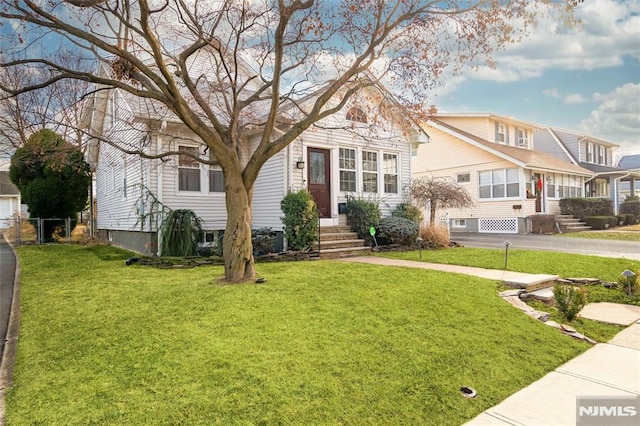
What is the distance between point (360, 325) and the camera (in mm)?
4434

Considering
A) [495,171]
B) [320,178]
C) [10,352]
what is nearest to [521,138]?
[495,171]

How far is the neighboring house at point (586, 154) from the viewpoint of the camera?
26203 mm

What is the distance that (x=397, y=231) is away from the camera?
12164 mm

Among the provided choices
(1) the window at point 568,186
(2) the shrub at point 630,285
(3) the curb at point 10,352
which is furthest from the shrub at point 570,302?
(1) the window at point 568,186

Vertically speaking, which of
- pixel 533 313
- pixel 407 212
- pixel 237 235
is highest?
pixel 407 212

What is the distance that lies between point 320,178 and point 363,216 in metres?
1.77

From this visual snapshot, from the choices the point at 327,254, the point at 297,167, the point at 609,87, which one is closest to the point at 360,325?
the point at 327,254

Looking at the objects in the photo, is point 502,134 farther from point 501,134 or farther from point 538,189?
point 538,189

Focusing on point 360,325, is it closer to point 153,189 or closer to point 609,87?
point 153,189

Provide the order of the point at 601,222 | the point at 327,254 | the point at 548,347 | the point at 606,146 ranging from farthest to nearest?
the point at 606,146 < the point at 601,222 < the point at 327,254 < the point at 548,347

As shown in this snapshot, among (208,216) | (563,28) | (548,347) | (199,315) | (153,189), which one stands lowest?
(548,347)

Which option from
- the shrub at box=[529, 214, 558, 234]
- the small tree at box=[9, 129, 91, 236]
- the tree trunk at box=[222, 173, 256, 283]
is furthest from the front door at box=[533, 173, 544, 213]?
the small tree at box=[9, 129, 91, 236]

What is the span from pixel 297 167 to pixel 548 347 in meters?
8.25

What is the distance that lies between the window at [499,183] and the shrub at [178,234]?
1611 cm
